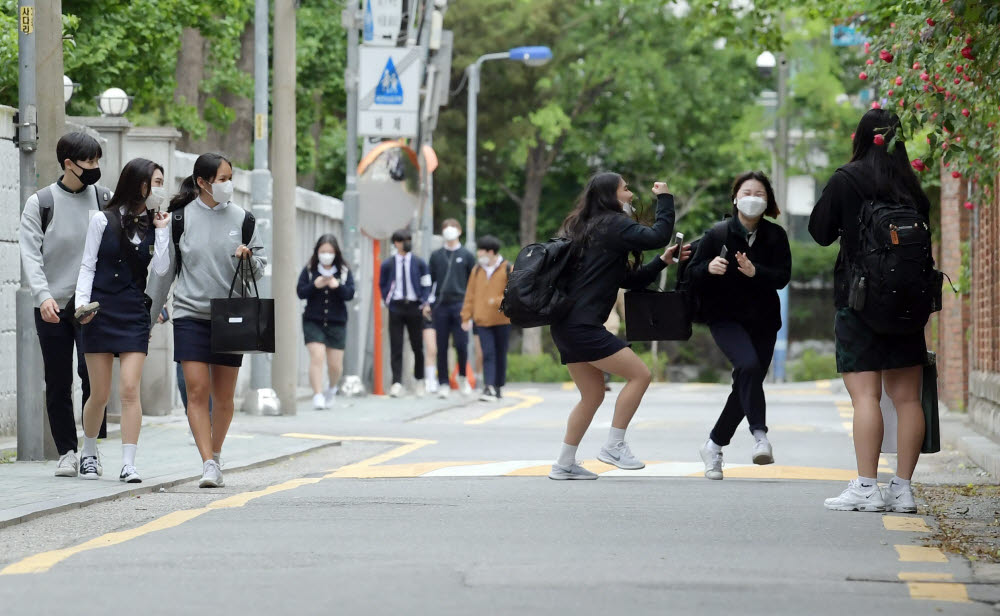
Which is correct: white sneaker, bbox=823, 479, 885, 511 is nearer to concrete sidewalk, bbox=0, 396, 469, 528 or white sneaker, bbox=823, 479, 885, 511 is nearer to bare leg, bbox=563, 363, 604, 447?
bare leg, bbox=563, 363, 604, 447

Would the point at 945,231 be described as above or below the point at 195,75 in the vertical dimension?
below

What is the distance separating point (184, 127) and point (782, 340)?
17.5 meters

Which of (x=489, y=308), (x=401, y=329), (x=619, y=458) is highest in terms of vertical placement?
(x=489, y=308)

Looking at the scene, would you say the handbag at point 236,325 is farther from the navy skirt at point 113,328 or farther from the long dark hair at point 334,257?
the long dark hair at point 334,257

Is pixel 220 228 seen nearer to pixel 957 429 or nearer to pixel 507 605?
pixel 507 605

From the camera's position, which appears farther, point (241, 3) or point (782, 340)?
point (782, 340)

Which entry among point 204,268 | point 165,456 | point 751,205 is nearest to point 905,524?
point 751,205

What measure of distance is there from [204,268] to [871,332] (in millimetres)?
3567

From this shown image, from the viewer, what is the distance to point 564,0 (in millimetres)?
49281

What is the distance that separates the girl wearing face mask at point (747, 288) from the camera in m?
10.5

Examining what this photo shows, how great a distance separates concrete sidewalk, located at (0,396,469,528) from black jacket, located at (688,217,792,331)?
3.05 m

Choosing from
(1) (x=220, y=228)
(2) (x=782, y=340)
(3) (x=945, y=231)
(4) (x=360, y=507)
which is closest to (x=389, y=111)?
(3) (x=945, y=231)

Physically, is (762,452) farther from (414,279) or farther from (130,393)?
(414,279)

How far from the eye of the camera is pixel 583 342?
10523 millimetres
